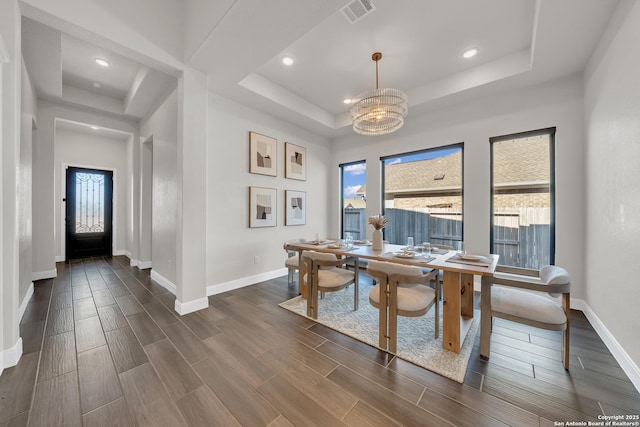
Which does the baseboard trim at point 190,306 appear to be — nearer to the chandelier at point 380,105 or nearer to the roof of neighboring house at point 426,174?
the chandelier at point 380,105

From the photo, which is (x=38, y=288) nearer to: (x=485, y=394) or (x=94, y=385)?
(x=94, y=385)

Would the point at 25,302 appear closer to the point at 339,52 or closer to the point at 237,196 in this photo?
the point at 237,196

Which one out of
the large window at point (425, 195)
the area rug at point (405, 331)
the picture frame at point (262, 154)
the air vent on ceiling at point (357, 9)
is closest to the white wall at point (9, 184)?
the area rug at point (405, 331)

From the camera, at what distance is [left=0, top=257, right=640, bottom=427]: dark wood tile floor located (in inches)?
54.4

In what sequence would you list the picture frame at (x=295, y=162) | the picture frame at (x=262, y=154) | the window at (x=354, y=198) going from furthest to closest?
the window at (x=354, y=198) → the picture frame at (x=295, y=162) → the picture frame at (x=262, y=154)

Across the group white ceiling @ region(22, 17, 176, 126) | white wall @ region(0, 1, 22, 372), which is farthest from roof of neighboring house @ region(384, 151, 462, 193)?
white wall @ region(0, 1, 22, 372)

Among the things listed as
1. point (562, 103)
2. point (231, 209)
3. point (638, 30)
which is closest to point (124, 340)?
point (231, 209)

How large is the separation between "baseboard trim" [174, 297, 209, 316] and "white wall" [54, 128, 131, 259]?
14.7 feet

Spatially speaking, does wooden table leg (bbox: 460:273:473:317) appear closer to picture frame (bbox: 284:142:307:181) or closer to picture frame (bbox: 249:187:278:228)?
picture frame (bbox: 249:187:278:228)

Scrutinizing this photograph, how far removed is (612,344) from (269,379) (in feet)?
9.78

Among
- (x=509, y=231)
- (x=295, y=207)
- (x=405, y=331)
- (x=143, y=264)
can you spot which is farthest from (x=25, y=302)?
(x=509, y=231)

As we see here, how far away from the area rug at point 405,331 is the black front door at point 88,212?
5841mm

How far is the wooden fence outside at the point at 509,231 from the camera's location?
3225 millimetres

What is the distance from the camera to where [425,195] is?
427cm
